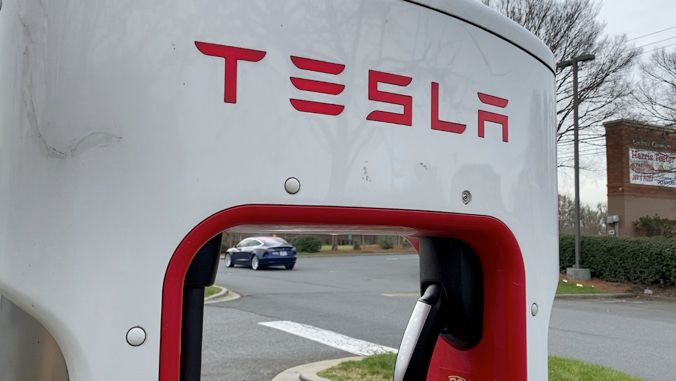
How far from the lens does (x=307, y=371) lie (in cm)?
655

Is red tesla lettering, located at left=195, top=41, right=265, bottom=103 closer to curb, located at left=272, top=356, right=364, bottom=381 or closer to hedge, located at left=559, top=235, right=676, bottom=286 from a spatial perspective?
curb, located at left=272, top=356, right=364, bottom=381

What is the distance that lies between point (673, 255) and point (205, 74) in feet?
64.0

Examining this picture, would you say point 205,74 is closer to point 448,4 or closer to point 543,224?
point 448,4

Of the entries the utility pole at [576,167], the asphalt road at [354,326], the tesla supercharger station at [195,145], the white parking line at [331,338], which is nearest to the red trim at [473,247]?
the tesla supercharger station at [195,145]

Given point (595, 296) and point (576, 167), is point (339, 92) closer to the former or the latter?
point (595, 296)

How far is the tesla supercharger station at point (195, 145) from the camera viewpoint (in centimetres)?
105

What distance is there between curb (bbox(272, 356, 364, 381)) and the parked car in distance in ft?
54.3

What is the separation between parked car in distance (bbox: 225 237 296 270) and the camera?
2344cm

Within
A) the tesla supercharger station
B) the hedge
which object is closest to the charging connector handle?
the tesla supercharger station

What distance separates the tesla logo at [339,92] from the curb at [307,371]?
505cm

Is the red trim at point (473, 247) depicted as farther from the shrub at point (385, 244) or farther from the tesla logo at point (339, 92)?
the shrub at point (385, 244)

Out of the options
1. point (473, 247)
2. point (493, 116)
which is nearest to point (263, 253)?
point (473, 247)

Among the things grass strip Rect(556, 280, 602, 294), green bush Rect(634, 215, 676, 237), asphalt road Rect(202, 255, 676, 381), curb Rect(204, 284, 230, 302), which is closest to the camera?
asphalt road Rect(202, 255, 676, 381)

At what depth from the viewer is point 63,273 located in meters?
1.04
